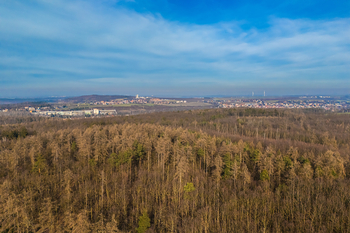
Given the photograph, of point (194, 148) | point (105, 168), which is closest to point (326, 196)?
point (194, 148)

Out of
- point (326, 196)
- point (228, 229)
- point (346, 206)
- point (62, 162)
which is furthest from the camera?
point (62, 162)

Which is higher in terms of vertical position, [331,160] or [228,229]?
[331,160]

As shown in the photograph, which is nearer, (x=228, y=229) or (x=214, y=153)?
(x=228, y=229)

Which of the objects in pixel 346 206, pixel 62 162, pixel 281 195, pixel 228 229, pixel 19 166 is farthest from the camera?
pixel 62 162

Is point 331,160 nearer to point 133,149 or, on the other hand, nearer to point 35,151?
point 133,149

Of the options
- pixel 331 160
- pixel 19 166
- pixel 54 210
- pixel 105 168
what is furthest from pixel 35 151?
pixel 331 160

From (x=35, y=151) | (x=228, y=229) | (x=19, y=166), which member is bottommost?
(x=228, y=229)

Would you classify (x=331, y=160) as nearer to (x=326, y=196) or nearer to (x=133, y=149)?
(x=326, y=196)

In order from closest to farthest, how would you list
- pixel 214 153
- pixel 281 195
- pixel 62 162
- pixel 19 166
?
pixel 281 195
pixel 19 166
pixel 62 162
pixel 214 153

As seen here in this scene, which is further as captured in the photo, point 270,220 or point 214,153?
point 214,153
